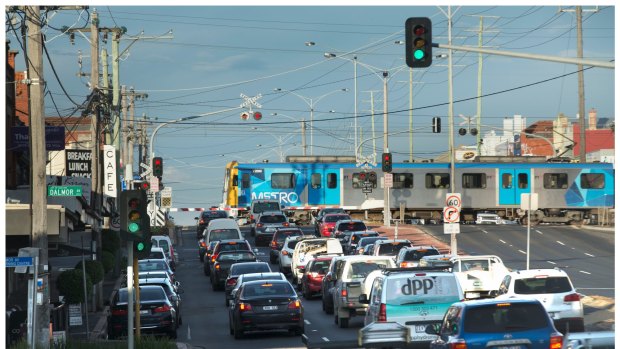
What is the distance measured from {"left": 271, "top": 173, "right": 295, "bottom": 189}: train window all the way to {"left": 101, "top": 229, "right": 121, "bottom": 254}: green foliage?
29.6 metres

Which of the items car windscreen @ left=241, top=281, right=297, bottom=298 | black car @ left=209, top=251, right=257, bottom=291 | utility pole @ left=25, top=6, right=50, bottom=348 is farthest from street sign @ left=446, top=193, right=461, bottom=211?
utility pole @ left=25, top=6, right=50, bottom=348

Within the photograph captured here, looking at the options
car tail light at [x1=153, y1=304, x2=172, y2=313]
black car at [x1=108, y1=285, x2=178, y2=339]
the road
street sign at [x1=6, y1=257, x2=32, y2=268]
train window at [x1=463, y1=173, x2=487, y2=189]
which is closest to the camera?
street sign at [x1=6, y1=257, x2=32, y2=268]

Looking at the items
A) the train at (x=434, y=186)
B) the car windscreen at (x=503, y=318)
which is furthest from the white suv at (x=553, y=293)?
the train at (x=434, y=186)

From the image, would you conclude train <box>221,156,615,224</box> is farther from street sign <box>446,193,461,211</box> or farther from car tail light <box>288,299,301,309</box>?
car tail light <box>288,299,301,309</box>

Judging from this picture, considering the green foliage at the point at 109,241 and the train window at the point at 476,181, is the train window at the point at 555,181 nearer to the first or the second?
the train window at the point at 476,181

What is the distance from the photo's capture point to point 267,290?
1120 inches

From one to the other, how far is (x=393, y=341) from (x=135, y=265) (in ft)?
20.2

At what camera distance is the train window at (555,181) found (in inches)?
2997

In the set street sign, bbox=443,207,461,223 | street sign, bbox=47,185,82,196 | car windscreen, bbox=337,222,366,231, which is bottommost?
car windscreen, bbox=337,222,366,231

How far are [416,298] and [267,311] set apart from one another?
6652mm

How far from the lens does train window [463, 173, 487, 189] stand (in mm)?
76250

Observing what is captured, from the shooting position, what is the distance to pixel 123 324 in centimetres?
2803

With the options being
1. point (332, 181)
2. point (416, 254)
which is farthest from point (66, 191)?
point (332, 181)

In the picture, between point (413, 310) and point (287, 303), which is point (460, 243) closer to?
point (287, 303)
